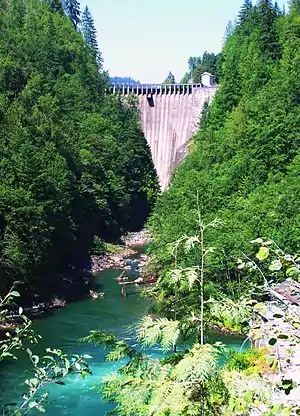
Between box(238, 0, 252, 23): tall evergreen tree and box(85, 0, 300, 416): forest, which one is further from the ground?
box(238, 0, 252, 23): tall evergreen tree

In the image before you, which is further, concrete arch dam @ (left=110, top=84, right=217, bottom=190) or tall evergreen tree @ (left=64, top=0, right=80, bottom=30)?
tall evergreen tree @ (left=64, top=0, right=80, bottom=30)

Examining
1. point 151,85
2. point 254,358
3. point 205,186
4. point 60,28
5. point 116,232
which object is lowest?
point 116,232

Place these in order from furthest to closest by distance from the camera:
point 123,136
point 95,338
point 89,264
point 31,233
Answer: point 123,136 < point 89,264 < point 31,233 < point 95,338

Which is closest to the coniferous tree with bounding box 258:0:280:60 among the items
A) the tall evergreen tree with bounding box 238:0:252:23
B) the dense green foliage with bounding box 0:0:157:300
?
the tall evergreen tree with bounding box 238:0:252:23

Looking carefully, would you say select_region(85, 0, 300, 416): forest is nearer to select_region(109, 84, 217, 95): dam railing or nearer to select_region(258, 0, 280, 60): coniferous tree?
select_region(258, 0, 280, 60): coniferous tree

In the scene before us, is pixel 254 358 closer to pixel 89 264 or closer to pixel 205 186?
pixel 205 186

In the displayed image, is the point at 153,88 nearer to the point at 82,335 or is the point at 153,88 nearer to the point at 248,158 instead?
the point at 248,158

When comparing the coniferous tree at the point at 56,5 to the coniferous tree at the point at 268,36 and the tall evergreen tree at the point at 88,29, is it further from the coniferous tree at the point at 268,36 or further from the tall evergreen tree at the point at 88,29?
the coniferous tree at the point at 268,36

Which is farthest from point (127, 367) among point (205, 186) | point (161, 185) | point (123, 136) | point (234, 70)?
point (161, 185)
